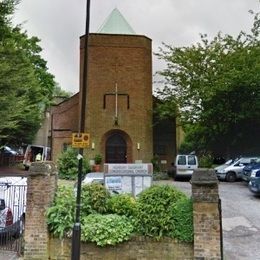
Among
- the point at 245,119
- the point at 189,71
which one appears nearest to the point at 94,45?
the point at 189,71

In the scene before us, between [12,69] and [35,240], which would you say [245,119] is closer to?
[12,69]

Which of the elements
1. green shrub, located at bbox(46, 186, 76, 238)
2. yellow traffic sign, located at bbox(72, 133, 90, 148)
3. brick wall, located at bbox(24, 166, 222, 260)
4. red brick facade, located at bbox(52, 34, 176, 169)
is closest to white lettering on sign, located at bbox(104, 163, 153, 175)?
green shrub, located at bbox(46, 186, 76, 238)

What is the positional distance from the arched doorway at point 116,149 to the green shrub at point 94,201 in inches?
847

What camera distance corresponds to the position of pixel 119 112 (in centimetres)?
3067

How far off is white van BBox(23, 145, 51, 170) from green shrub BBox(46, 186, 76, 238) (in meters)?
27.9

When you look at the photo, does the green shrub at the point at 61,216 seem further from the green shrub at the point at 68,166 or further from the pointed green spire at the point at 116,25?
the pointed green spire at the point at 116,25

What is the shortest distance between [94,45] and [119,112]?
18.1 feet

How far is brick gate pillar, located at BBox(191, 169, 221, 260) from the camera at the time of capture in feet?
28.3

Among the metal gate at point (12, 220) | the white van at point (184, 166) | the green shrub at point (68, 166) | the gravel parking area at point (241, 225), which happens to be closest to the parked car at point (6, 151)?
the green shrub at point (68, 166)

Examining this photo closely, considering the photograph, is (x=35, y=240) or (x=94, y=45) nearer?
(x=35, y=240)

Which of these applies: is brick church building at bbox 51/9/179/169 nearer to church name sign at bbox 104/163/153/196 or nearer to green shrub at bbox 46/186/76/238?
church name sign at bbox 104/163/153/196

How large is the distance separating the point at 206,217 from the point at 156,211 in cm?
112

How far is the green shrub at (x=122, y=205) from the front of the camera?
30.9ft

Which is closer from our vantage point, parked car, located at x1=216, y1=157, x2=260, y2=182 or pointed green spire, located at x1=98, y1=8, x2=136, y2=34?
parked car, located at x1=216, y1=157, x2=260, y2=182
